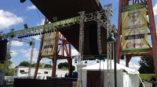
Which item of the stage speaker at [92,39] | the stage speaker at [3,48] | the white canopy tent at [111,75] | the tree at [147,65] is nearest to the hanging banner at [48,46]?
the stage speaker at [92,39]

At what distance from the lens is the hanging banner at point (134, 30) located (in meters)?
27.4

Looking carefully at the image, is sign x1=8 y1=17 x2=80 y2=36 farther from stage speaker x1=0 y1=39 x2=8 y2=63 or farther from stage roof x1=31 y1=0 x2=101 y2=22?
stage roof x1=31 y1=0 x2=101 y2=22

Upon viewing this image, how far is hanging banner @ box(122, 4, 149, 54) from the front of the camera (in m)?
27.4

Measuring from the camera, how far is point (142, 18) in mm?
27891

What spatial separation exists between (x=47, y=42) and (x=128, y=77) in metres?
22.7

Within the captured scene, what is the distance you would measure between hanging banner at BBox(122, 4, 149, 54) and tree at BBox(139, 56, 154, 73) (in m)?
27.6

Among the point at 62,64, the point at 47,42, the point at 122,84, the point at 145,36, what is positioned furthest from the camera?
the point at 62,64

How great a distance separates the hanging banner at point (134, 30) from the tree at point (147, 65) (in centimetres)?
2762

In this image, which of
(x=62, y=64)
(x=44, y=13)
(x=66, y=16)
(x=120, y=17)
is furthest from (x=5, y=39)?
(x=62, y=64)

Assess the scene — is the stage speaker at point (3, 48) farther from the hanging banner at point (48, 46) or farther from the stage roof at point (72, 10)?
the hanging banner at point (48, 46)

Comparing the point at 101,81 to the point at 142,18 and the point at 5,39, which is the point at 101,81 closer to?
the point at 142,18

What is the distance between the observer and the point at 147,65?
182 feet

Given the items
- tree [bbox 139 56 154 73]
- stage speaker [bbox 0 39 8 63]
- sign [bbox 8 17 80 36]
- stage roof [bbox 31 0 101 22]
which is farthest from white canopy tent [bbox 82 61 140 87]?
tree [bbox 139 56 154 73]

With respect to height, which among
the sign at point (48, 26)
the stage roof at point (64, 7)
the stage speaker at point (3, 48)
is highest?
the stage roof at point (64, 7)
